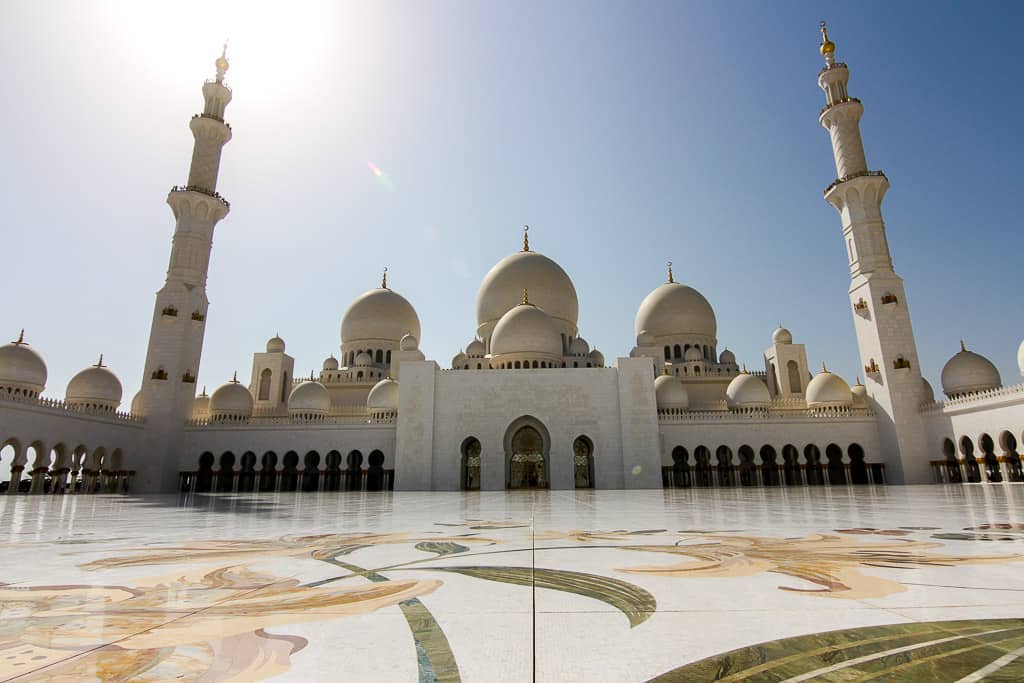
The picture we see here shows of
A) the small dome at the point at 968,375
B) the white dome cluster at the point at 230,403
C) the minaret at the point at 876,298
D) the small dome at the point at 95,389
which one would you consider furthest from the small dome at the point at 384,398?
the small dome at the point at 968,375

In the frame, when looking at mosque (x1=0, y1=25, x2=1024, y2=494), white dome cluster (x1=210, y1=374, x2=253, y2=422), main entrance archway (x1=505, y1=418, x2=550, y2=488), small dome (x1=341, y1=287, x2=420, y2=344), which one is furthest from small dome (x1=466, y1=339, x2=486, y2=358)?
white dome cluster (x1=210, y1=374, x2=253, y2=422)

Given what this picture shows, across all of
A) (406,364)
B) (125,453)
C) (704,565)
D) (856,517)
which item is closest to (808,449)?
(406,364)

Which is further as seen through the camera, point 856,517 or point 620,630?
point 856,517

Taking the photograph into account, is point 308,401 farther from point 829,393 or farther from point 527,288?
point 829,393

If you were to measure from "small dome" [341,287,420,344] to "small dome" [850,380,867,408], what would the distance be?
70.3ft

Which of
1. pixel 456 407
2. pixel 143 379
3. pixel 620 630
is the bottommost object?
pixel 620 630

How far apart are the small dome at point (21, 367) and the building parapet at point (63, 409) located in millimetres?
1907

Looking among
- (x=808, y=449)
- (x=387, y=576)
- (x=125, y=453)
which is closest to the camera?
(x=387, y=576)

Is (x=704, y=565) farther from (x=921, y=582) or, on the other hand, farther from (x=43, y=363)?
(x=43, y=363)

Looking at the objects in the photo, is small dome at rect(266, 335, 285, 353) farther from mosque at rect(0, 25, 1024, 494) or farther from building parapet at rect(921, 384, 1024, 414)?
building parapet at rect(921, 384, 1024, 414)

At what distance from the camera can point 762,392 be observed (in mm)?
23875

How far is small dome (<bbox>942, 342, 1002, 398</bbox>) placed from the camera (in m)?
20.2

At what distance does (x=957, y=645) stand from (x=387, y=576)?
1877mm

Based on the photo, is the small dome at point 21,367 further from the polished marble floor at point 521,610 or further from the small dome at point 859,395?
the small dome at point 859,395
